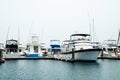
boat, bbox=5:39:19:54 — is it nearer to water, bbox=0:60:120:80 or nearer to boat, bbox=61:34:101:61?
boat, bbox=61:34:101:61

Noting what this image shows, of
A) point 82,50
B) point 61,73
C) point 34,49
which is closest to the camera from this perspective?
point 61,73

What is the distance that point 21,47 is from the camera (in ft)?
410

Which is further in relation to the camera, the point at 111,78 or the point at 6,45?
the point at 6,45

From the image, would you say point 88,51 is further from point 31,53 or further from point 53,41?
point 53,41

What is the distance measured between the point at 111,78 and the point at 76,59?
115ft

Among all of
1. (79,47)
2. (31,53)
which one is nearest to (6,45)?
(31,53)

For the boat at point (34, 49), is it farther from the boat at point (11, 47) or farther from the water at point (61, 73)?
the water at point (61, 73)

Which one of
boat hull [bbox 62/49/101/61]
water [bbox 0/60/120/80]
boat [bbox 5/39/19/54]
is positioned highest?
boat [bbox 5/39/19/54]

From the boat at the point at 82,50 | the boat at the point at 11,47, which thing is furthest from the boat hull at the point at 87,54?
the boat at the point at 11,47

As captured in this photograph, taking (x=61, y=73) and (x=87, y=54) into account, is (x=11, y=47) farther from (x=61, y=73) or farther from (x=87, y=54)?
(x=61, y=73)

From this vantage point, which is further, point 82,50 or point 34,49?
point 34,49

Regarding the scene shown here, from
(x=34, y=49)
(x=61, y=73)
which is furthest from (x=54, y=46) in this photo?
(x=61, y=73)

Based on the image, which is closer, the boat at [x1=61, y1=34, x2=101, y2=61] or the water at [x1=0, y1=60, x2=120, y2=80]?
the water at [x1=0, y1=60, x2=120, y2=80]

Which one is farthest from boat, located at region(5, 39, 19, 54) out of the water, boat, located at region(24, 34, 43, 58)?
the water
